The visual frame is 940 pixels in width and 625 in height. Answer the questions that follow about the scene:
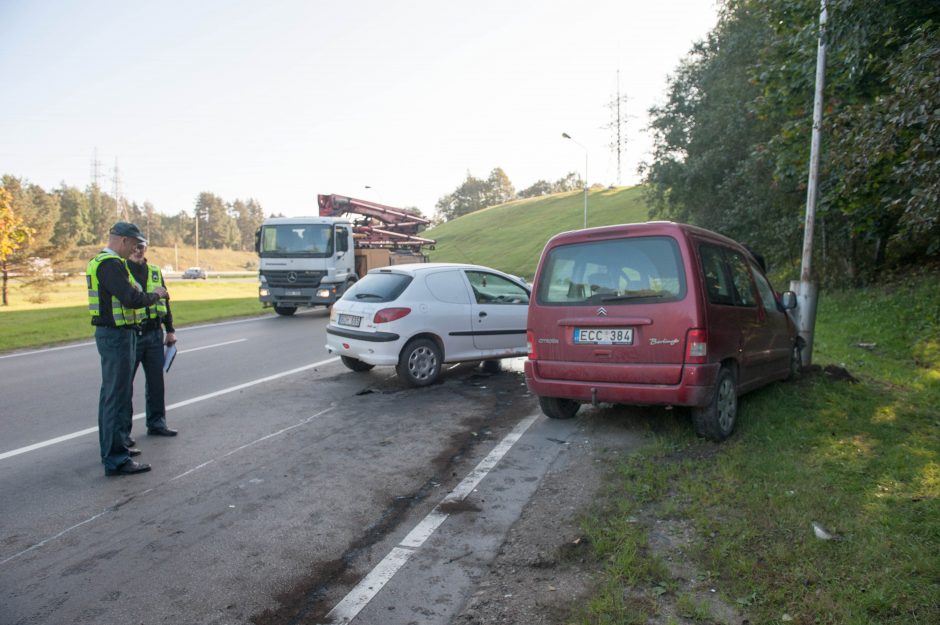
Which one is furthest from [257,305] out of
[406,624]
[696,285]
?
[406,624]

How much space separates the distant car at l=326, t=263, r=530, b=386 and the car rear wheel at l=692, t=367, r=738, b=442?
3906 mm

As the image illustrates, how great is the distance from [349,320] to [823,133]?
759 cm

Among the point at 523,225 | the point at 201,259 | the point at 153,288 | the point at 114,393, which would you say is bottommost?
the point at 114,393

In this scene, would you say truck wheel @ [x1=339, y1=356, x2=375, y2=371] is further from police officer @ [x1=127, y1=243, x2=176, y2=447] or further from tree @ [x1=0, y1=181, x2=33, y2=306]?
tree @ [x1=0, y1=181, x2=33, y2=306]

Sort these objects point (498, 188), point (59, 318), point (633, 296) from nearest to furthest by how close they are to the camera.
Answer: point (633, 296) < point (59, 318) < point (498, 188)

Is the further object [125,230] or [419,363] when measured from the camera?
[419,363]

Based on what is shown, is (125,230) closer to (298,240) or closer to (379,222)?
(298,240)

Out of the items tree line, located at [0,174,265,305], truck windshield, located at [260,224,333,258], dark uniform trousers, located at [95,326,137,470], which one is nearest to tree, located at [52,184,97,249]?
tree line, located at [0,174,265,305]

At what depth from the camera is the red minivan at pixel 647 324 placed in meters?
5.58

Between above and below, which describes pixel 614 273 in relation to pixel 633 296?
above

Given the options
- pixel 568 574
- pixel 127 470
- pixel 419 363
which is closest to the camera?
pixel 568 574

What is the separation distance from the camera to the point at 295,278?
61.3 ft

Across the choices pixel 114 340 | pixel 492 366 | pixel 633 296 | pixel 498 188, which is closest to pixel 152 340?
pixel 114 340

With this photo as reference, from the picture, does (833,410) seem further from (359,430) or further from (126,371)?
(126,371)
